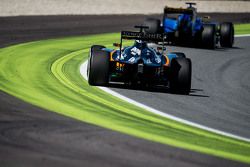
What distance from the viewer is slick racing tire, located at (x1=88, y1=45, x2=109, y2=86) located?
1368cm

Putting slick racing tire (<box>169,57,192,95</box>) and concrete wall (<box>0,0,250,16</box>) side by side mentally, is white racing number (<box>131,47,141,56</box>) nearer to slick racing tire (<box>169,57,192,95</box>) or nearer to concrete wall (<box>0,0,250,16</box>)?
slick racing tire (<box>169,57,192,95</box>)

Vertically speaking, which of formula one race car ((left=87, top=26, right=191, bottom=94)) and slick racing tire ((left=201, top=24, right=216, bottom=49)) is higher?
slick racing tire ((left=201, top=24, right=216, bottom=49))

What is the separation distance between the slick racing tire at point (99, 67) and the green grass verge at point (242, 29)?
15.9 m

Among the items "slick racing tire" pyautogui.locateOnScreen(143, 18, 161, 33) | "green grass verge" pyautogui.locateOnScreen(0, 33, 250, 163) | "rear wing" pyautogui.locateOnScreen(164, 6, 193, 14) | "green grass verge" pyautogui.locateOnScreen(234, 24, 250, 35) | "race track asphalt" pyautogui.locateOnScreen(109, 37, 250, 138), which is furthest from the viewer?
"green grass verge" pyautogui.locateOnScreen(234, 24, 250, 35)

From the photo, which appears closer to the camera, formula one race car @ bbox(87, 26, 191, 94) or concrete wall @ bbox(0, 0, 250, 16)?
formula one race car @ bbox(87, 26, 191, 94)

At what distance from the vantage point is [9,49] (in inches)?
778

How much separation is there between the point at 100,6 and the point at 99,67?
707 inches

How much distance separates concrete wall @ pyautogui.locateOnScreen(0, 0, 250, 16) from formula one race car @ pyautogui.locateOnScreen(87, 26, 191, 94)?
46.1 feet

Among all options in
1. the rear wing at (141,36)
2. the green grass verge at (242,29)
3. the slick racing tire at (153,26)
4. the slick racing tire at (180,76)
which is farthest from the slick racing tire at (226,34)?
the slick racing tire at (180,76)

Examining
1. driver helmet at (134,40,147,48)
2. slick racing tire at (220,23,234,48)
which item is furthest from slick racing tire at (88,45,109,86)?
Answer: slick racing tire at (220,23,234,48)

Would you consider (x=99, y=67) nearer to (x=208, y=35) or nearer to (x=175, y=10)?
(x=175, y=10)

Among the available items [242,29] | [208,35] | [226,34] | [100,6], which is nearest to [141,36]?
[208,35]

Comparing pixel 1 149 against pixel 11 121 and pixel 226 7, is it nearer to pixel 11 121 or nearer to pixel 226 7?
pixel 11 121

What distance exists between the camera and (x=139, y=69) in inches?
541
